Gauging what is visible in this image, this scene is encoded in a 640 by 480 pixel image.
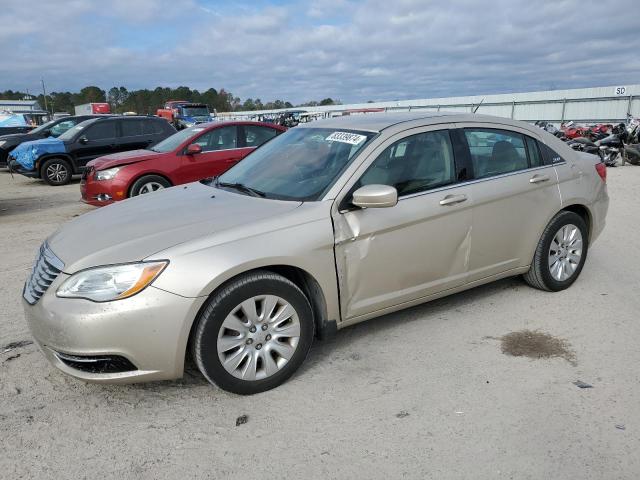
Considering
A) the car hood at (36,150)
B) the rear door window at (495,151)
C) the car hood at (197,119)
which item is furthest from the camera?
the car hood at (197,119)

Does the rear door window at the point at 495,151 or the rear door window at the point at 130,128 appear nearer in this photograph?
the rear door window at the point at 495,151

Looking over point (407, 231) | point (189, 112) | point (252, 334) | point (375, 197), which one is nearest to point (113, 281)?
point (252, 334)

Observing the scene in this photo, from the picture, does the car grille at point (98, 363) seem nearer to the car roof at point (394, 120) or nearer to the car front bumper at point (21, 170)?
the car roof at point (394, 120)

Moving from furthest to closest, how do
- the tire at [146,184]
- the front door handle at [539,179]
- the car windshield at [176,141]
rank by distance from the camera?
1. the car windshield at [176,141]
2. the tire at [146,184]
3. the front door handle at [539,179]

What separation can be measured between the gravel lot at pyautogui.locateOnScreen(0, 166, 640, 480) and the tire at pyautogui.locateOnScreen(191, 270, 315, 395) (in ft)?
0.47

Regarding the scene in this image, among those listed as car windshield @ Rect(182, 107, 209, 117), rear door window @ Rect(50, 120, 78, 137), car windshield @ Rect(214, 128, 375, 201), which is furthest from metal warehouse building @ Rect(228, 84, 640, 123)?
car windshield @ Rect(214, 128, 375, 201)

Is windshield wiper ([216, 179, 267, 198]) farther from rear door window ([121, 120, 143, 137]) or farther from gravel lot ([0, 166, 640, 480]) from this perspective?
rear door window ([121, 120, 143, 137])

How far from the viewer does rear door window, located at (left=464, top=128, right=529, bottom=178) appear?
13.3ft

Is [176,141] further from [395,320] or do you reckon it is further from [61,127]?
[61,127]

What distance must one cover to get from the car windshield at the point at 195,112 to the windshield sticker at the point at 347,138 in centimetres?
3097

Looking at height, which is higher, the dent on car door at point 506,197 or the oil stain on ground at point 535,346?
the dent on car door at point 506,197

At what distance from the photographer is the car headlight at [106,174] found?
8.53 m

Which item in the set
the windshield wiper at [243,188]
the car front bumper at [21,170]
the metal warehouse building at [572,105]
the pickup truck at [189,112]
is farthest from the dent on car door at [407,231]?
the pickup truck at [189,112]

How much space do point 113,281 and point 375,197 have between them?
158 centimetres
